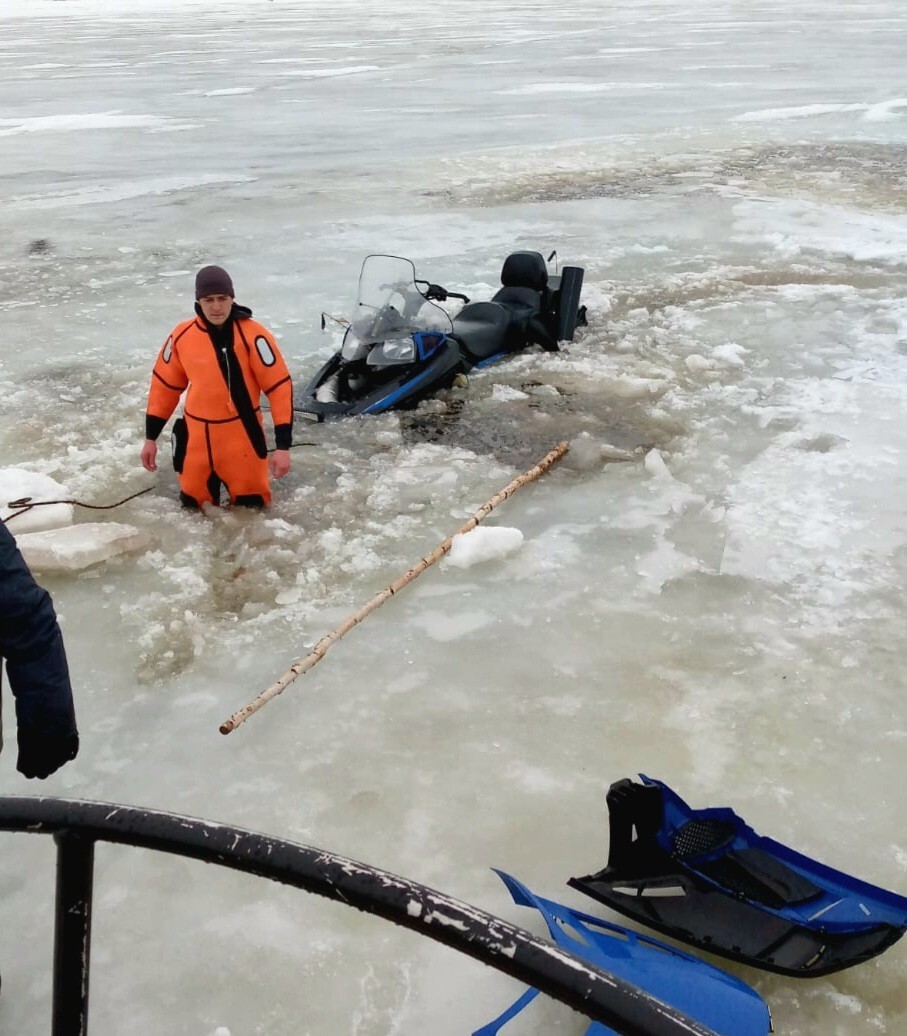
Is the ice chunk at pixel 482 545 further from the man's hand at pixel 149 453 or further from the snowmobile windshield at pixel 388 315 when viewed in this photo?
the snowmobile windshield at pixel 388 315

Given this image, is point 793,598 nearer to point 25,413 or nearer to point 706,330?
point 706,330

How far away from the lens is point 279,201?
11531 mm

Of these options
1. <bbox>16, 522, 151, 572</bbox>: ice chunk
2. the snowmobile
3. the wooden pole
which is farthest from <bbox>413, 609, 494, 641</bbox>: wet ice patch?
the snowmobile

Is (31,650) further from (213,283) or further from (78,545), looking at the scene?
(213,283)

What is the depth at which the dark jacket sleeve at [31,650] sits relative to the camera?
6.66 feet

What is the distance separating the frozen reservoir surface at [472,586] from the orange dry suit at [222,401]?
0.65 ft

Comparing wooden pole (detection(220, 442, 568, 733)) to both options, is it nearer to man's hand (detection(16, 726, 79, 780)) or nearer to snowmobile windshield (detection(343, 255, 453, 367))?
man's hand (detection(16, 726, 79, 780))

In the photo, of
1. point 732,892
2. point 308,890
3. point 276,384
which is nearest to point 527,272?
point 276,384

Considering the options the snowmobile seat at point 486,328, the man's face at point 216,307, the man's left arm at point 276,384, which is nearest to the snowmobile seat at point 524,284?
the snowmobile seat at point 486,328

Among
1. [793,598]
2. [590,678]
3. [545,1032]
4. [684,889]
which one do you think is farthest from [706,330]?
[545,1032]

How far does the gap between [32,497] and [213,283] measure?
1444 mm

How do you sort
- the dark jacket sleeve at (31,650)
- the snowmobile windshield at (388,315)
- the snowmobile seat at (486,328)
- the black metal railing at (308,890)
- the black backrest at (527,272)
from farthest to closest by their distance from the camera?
1. the black backrest at (527,272)
2. the snowmobile seat at (486,328)
3. the snowmobile windshield at (388,315)
4. the dark jacket sleeve at (31,650)
5. the black metal railing at (308,890)

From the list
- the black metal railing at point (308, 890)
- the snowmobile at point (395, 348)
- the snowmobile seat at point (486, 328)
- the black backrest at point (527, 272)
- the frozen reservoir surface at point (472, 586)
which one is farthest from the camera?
the black backrest at point (527, 272)

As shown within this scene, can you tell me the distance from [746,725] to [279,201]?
9670 millimetres
